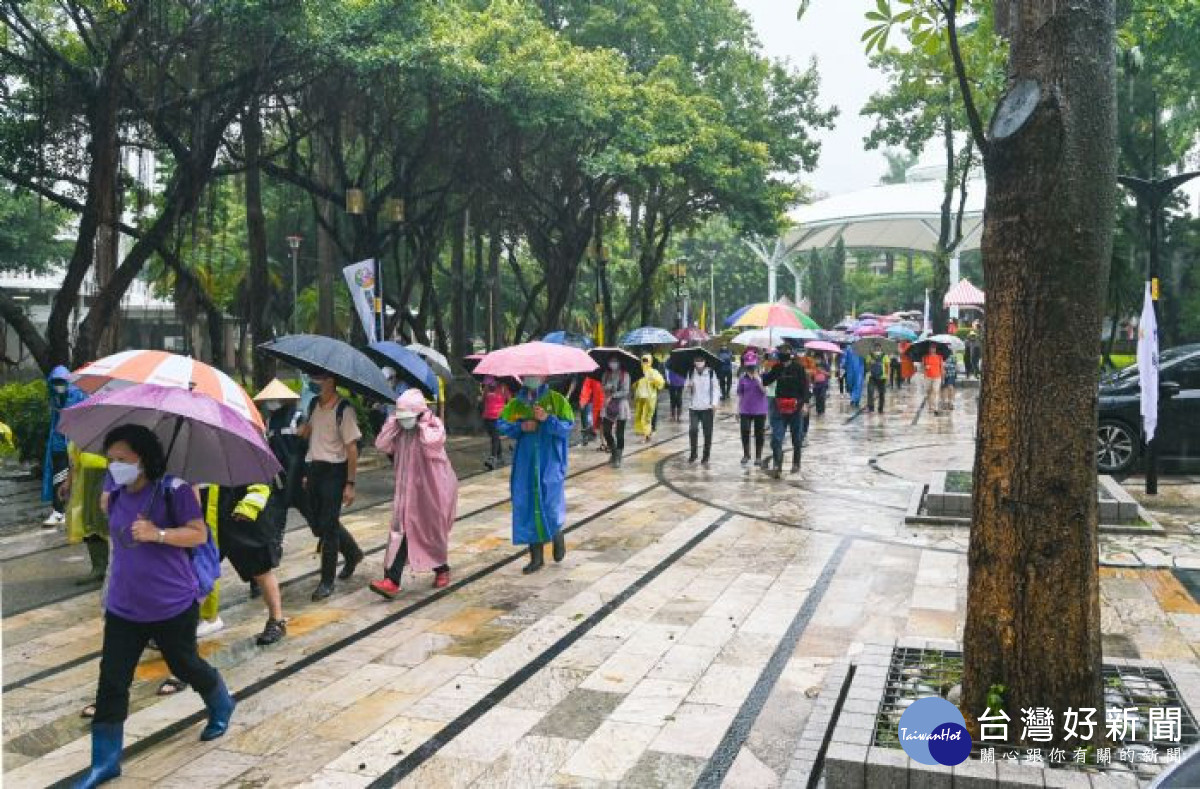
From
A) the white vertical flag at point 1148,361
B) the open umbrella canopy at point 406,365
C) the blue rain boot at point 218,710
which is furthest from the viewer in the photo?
the white vertical flag at point 1148,361

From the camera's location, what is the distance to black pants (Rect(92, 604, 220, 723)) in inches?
167

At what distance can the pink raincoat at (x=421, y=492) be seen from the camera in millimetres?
7277

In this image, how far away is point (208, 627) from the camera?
636 centimetres

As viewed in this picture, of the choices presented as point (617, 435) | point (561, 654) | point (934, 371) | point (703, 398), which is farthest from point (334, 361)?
point (934, 371)

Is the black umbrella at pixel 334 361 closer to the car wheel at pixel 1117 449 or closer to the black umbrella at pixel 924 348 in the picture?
the car wheel at pixel 1117 449

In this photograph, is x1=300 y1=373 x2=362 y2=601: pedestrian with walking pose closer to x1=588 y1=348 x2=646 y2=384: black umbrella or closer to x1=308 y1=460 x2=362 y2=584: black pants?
x1=308 y1=460 x2=362 y2=584: black pants

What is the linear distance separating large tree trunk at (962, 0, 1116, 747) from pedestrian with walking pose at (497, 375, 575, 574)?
14.7 ft

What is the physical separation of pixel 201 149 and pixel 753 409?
8.15 meters

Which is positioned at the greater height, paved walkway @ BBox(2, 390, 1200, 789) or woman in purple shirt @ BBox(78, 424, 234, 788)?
woman in purple shirt @ BBox(78, 424, 234, 788)

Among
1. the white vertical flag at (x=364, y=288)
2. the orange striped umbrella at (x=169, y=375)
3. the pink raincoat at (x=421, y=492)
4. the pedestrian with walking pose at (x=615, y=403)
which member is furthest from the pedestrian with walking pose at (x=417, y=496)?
the white vertical flag at (x=364, y=288)

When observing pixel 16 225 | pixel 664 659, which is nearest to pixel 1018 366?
pixel 664 659

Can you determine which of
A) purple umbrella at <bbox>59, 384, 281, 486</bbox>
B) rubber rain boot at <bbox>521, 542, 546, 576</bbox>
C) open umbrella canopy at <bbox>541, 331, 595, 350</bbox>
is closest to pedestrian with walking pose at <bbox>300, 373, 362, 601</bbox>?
rubber rain boot at <bbox>521, 542, 546, 576</bbox>

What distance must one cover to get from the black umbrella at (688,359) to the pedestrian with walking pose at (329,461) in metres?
7.29

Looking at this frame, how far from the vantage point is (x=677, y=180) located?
77.5 feet
